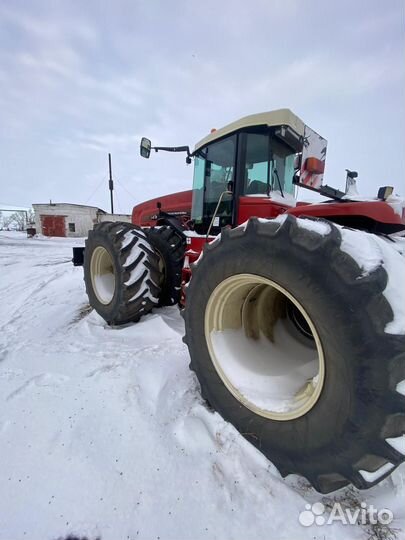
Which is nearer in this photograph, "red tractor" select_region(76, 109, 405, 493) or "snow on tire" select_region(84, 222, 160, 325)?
"red tractor" select_region(76, 109, 405, 493)

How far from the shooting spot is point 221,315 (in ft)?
6.11

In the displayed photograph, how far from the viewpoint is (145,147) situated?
4.06m

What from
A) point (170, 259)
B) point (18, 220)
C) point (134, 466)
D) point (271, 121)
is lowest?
point (18, 220)

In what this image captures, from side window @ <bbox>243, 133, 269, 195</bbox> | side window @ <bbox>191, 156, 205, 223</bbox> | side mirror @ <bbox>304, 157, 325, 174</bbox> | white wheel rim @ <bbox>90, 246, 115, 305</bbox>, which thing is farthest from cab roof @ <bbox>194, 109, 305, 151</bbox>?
white wheel rim @ <bbox>90, 246, 115, 305</bbox>

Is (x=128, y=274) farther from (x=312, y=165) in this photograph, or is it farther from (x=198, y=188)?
(x=312, y=165)

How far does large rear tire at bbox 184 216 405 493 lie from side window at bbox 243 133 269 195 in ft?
4.28

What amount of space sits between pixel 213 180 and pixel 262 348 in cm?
213

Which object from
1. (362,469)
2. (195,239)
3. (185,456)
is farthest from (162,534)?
(195,239)

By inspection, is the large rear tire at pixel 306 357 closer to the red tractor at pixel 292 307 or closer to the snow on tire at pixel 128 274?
the red tractor at pixel 292 307

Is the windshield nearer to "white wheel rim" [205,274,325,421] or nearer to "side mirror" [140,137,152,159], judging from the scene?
"side mirror" [140,137,152,159]

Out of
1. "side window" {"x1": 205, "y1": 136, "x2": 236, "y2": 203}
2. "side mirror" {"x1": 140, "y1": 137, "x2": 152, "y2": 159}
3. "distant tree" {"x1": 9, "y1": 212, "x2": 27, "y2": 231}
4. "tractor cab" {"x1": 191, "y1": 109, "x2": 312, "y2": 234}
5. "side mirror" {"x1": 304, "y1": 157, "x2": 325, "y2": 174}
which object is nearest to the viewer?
"side mirror" {"x1": 304, "y1": 157, "x2": 325, "y2": 174}

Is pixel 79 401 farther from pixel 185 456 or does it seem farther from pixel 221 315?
pixel 221 315

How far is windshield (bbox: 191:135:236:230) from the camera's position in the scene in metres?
3.03

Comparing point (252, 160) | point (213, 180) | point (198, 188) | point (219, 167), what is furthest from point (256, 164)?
point (198, 188)
